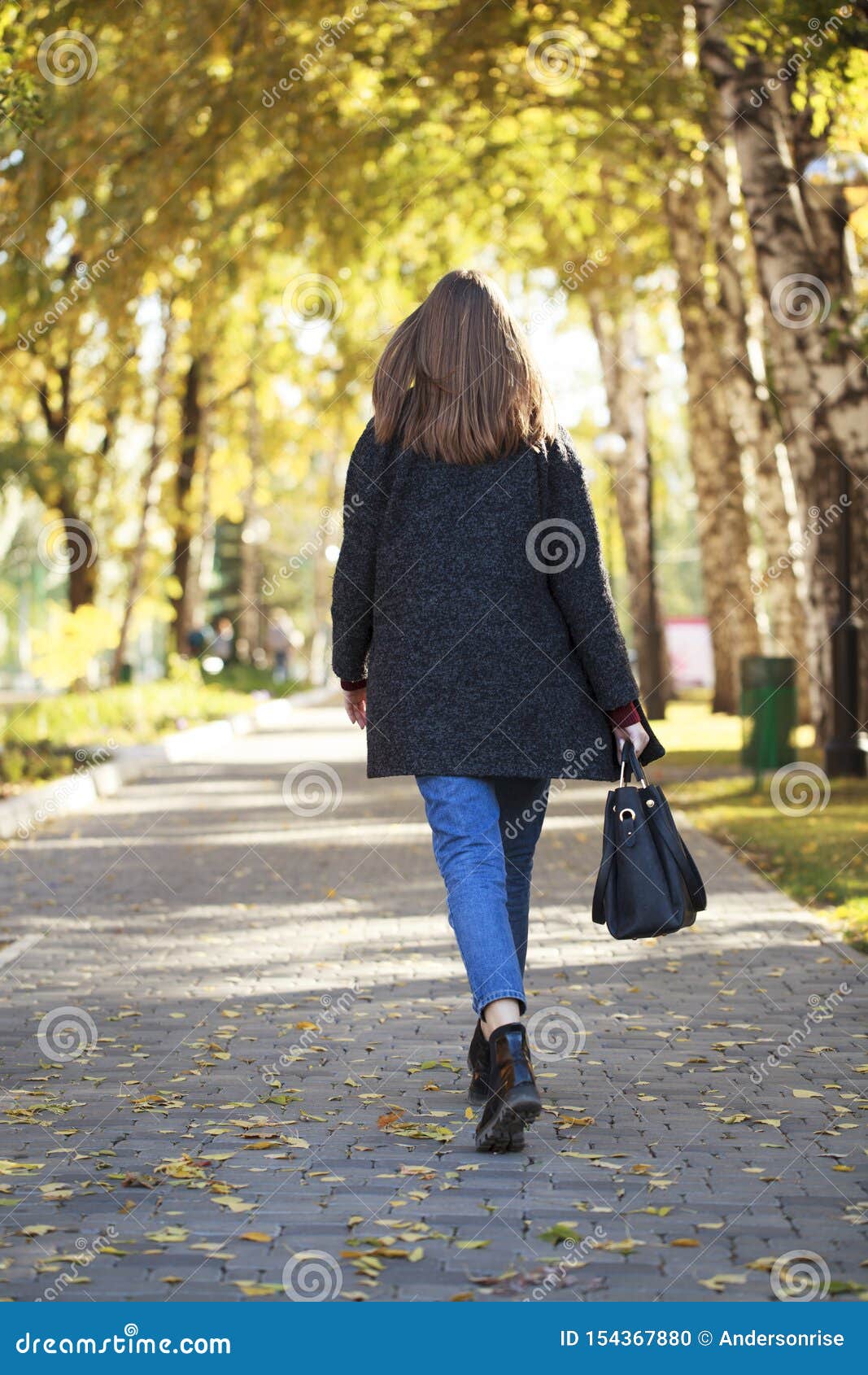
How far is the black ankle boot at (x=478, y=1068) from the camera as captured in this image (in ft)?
15.9

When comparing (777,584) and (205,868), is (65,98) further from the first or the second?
(777,584)

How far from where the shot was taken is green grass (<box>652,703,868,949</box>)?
909 centimetres

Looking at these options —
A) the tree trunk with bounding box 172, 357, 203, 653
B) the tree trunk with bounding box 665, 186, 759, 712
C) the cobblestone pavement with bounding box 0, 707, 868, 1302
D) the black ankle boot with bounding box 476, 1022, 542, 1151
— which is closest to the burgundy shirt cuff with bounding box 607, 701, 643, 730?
the black ankle boot with bounding box 476, 1022, 542, 1151

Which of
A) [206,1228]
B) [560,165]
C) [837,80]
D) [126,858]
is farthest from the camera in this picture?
[560,165]

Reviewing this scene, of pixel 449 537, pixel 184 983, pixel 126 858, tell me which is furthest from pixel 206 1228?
pixel 126 858

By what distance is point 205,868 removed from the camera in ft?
35.8

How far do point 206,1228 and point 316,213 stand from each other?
16565 millimetres

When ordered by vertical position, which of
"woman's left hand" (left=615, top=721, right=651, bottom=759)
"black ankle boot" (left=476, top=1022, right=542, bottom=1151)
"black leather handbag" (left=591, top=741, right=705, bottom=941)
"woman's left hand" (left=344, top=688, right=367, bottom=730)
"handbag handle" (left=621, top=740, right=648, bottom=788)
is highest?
"woman's left hand" (left=344, top=688, right=367, bottom=730)

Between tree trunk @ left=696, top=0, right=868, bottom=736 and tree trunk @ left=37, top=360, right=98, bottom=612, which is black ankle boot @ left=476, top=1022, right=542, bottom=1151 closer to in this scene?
tree trunk @ left=696, top=0, right=868, bottom=736

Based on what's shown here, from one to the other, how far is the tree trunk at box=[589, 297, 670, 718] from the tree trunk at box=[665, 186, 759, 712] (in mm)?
962

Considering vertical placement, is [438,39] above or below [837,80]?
above

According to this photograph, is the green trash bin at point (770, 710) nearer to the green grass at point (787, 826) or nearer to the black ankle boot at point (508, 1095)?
the green grass at point (787, 826)

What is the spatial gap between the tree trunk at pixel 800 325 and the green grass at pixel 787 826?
4.30 ft

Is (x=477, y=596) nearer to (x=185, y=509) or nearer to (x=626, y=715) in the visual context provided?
(x=626, y=715)
